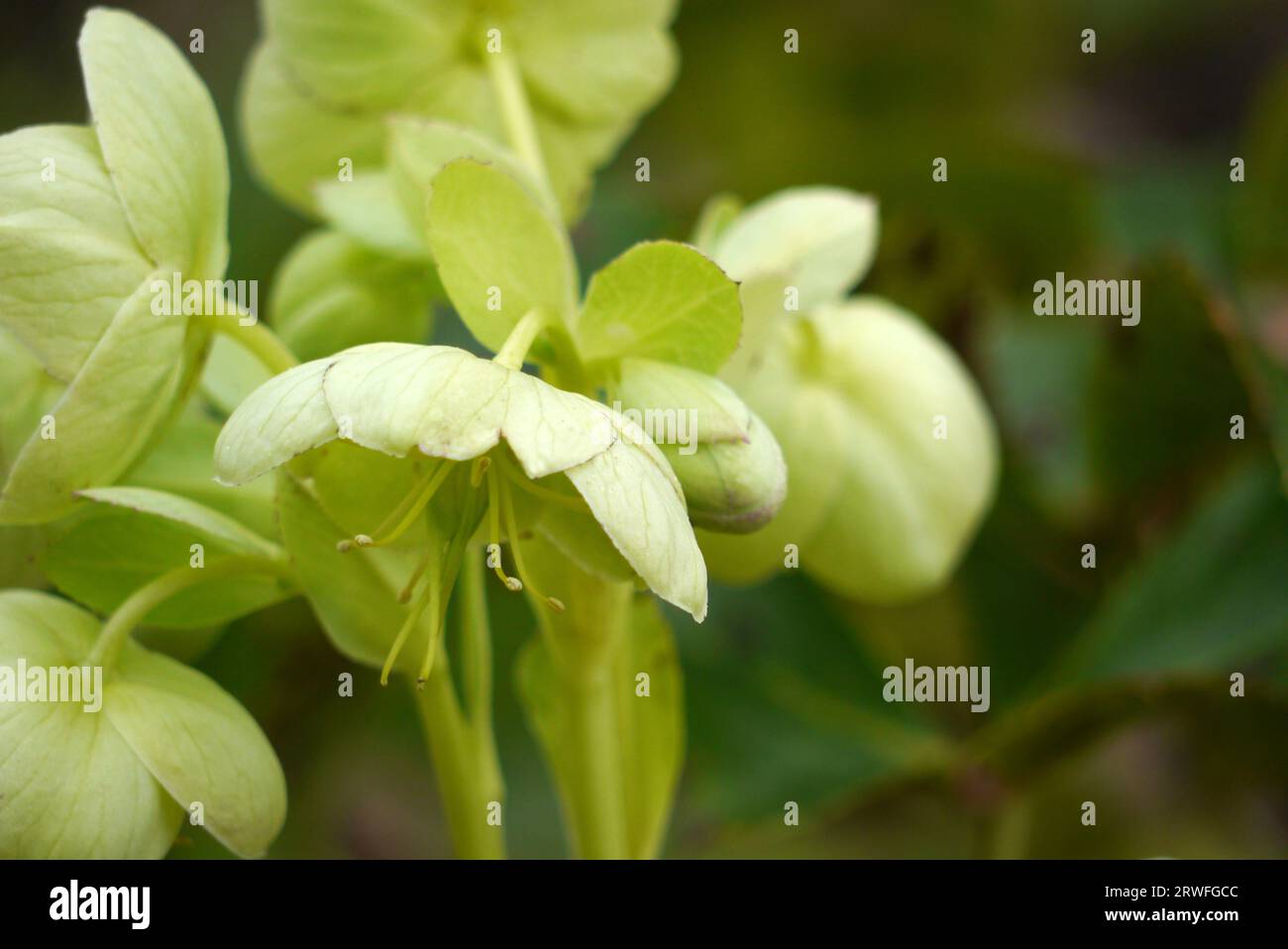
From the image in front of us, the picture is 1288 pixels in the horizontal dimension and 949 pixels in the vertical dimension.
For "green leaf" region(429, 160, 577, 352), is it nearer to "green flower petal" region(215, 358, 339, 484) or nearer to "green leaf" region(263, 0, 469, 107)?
"green flower petal" region(215, 358, 339, 484)

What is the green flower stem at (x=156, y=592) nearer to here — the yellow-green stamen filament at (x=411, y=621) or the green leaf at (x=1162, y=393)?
the yellow-green stamen filament at (x=411, y=621)

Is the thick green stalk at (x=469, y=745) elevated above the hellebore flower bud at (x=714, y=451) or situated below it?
below

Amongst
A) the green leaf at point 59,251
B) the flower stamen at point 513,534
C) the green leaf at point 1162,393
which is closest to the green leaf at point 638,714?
the flower stamen at point 513,534

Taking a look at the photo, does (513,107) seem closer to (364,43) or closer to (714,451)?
(364,43)

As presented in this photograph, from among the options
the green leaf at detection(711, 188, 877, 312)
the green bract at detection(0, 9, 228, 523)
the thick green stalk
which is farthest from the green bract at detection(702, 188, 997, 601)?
the green bract at detection(0, 9, 228, 523)

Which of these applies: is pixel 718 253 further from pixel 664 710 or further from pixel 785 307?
pixel 664 710

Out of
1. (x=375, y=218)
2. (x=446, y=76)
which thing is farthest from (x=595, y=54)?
(x=375, y=218)
